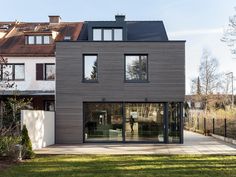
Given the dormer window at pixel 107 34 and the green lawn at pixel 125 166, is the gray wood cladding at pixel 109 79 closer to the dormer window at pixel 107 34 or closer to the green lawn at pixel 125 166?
the dormer window at pixel 107 34

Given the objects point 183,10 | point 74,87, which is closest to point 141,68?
point 74,87

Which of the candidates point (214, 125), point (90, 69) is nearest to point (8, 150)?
point (90, 69)

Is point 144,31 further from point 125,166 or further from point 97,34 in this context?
point 125,166

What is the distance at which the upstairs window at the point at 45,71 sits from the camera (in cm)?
3075

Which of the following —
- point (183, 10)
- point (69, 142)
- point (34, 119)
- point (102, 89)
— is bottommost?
point (69, 142)

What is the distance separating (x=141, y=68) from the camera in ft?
74.7

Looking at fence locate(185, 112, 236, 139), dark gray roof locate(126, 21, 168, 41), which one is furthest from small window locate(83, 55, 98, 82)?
fence locate(185, 112, 236, 139)

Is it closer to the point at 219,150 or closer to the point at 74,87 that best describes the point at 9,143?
the point at 74,87

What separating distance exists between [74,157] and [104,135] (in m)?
6.59

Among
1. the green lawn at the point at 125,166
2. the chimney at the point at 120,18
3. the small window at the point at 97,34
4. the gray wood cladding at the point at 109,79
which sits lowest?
the green lawn at the point at 125,166

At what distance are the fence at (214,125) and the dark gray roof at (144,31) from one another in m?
6.65

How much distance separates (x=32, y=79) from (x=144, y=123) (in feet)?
38.4

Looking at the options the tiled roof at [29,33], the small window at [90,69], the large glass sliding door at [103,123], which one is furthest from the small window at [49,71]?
the large glass sliding door at [103,123]

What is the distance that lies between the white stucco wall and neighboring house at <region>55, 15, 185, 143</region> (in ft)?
26.5
